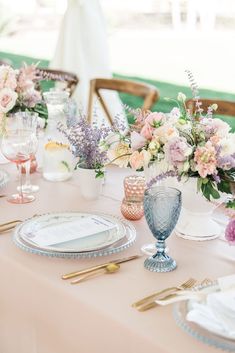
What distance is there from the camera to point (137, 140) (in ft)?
4.63

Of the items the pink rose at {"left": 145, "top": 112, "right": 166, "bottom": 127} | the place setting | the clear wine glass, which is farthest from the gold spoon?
the clear wine glass

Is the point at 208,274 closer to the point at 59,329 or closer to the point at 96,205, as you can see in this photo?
the point at 59,329

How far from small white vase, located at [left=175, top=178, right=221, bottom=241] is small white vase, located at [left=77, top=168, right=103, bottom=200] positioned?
0.32 m

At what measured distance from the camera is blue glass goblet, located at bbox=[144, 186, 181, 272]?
1.25 m

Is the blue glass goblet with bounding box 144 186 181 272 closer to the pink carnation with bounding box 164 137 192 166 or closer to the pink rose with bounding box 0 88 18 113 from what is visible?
the pink carnation with bounding box 164 137 192 166

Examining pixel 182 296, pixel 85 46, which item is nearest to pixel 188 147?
pixel 182 296

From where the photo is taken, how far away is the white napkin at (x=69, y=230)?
4.58 ft

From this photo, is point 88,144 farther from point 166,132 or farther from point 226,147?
point 226,147

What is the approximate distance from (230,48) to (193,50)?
329mm

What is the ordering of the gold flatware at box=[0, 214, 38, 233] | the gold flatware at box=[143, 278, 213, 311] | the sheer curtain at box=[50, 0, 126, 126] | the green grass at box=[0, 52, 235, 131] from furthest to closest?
the green grass at box=[0, 52, 235, 131], the sheer curtain at box=[50, 0, 126, 126], the gold flatware at box=[0, 214, 38, 233], the gold flatware at box=[143, 278, 213, 311]

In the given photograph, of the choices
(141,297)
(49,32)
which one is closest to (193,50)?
(49,32)

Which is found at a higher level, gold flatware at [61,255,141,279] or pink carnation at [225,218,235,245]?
pink carnation at [225,218,235,245]

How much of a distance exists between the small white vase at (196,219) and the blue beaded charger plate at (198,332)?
0.36m

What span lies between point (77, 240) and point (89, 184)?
334 mm
